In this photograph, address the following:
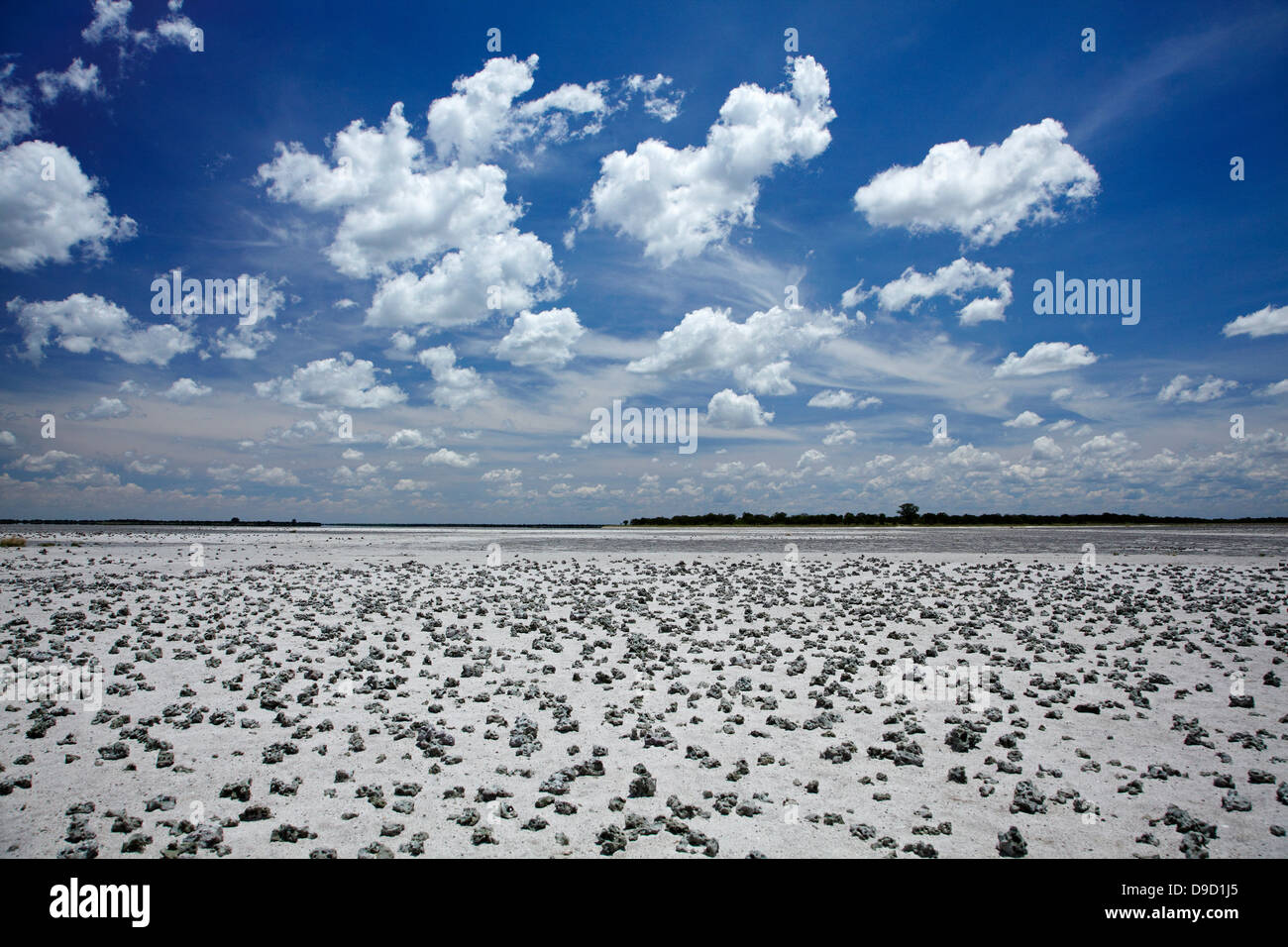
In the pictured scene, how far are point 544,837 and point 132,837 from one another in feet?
12.3

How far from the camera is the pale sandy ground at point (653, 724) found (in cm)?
612

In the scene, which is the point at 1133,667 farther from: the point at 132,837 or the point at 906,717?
the point at 132,837

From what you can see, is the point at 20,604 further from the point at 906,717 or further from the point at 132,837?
the point at 906,717

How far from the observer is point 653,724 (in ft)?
29.4

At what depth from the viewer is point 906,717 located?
30.1 feet

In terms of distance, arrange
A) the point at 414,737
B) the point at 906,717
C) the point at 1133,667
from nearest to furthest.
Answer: the point at 414,737, the point at 906,717, the point at 1133,667

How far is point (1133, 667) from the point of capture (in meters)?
11.8

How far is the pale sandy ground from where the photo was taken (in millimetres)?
6125

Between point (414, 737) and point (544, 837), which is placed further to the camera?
point (414, 737)
